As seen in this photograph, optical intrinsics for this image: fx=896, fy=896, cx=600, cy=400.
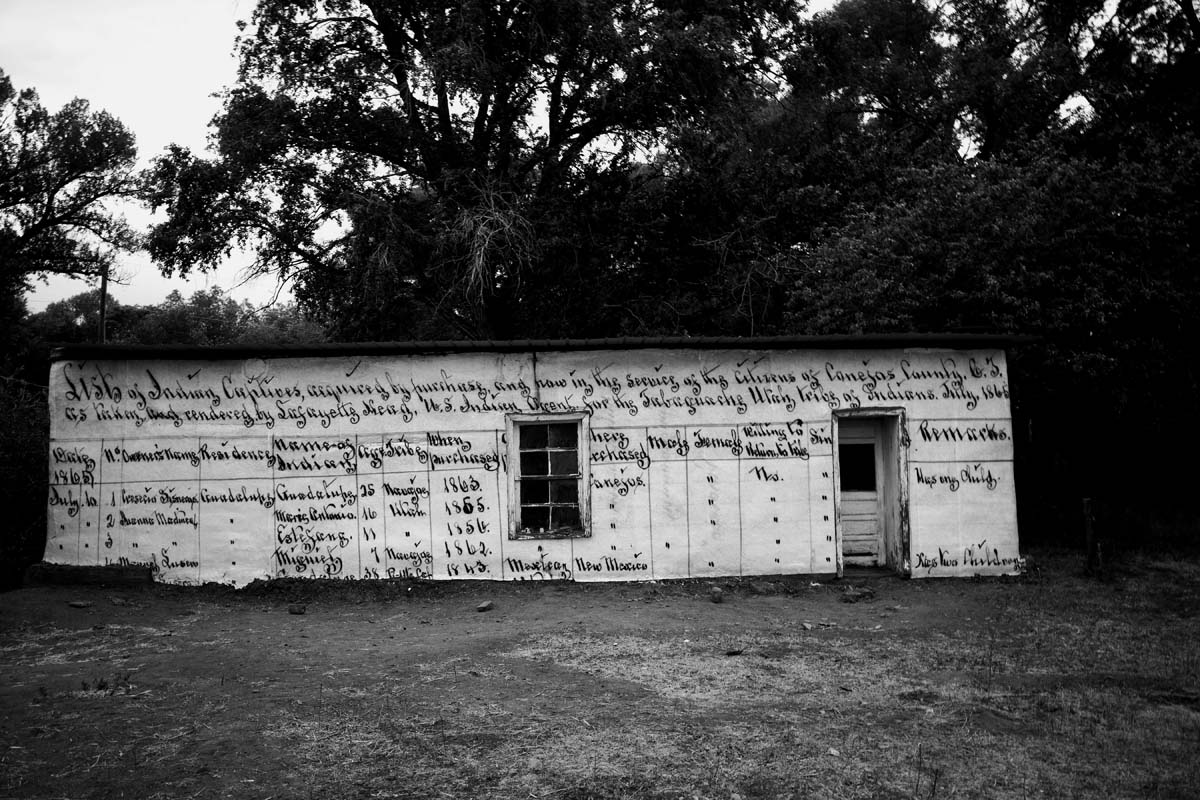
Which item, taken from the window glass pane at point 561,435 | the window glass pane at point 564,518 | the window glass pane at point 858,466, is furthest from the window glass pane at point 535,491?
the window glass pane at point 858,466

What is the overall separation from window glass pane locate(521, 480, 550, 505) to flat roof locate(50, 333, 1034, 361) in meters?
1.48

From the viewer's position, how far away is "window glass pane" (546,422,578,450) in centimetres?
1009

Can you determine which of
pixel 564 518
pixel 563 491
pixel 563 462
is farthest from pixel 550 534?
pixel 563 462

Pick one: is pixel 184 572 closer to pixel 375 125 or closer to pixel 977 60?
pixel 375 125

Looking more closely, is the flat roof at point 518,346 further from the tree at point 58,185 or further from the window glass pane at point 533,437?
the tree at point 58,185

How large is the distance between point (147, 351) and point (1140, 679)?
31.9 feet

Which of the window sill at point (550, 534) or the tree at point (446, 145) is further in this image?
the tree at point (446, 145)

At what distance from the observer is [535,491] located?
33.0 feet

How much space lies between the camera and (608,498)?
32.6 ft

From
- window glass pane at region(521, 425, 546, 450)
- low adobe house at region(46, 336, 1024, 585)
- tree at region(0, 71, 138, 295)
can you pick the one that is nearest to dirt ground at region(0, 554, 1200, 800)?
low adobe house at region(46, 336, 1024, 585)

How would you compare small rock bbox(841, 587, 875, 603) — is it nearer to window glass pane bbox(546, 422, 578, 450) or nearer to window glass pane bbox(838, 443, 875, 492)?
window glass pane bbox(838, 443, 875, 492)

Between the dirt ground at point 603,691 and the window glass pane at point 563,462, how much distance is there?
1257 millimetres

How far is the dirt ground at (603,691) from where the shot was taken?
4633 mm

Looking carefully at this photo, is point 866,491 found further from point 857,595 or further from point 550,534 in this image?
point 550,534
